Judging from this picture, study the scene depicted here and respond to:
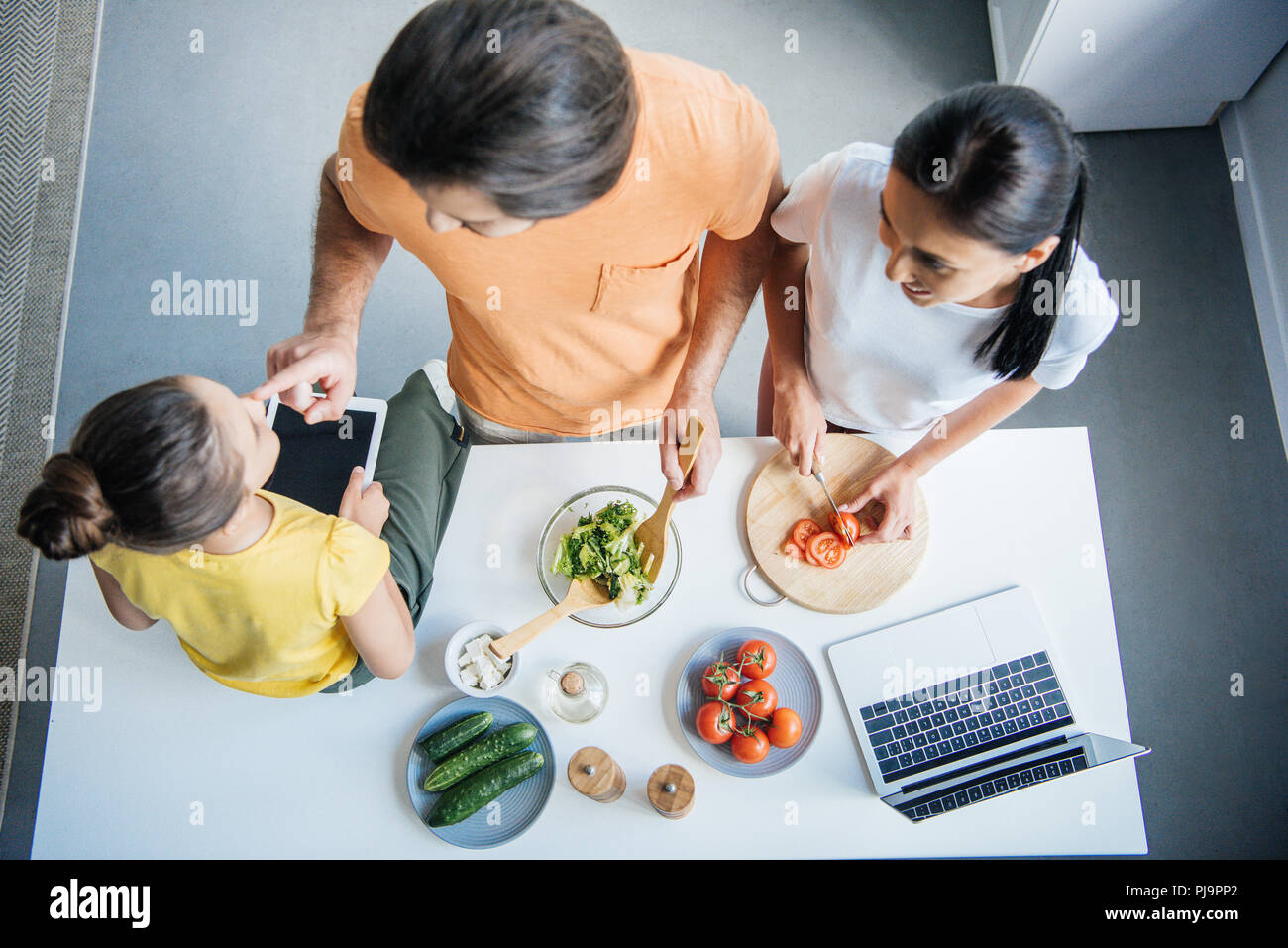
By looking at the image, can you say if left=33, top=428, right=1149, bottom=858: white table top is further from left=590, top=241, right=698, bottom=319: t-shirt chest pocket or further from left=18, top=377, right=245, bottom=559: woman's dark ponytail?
left=18, top=377, right=245, bottom=559: woman's dark ponytail

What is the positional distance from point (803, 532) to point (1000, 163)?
722 mm

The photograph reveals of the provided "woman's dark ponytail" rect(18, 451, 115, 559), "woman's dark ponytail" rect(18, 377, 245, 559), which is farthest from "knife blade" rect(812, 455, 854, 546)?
"woman's dark ponytail" rect(18, 451, 115, 559)

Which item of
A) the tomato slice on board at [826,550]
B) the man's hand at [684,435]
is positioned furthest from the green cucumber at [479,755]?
the tomato slice on board at [826,550]

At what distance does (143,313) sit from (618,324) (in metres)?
2.11

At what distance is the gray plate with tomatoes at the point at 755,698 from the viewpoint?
1.35 metres

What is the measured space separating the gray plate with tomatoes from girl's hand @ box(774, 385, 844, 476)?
0.34 m

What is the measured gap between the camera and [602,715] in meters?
1.39

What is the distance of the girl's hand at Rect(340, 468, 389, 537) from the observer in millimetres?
1379

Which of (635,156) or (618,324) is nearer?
(635,156)

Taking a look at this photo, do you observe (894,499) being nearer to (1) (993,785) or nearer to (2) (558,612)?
(1) (993,785)
